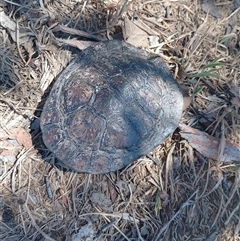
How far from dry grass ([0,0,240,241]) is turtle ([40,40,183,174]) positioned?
188 millimetres

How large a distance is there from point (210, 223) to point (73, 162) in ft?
3.14

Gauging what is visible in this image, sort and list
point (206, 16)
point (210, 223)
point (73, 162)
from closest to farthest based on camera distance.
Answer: point (73, 162) < point (210, 223) < point (206, 16)

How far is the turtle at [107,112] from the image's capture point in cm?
261

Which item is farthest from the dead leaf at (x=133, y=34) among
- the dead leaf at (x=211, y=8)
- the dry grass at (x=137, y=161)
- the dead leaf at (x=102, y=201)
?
the dead leaf at (x=102, y=201)

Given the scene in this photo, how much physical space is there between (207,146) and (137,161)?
1.51 ft

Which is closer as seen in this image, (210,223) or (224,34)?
(210,223)

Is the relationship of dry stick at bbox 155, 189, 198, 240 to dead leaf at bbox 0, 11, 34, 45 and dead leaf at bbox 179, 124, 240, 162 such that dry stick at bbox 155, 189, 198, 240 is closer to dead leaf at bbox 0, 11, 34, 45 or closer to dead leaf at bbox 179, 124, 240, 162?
dead leaf at bbox 179, 124, 240, 162

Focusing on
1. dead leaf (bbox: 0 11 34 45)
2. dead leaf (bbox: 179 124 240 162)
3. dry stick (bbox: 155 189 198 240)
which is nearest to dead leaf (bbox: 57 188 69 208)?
dry stick (bbox: 155 189 198 240)

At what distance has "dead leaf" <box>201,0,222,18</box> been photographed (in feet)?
9.95

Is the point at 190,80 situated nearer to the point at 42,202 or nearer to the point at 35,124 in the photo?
the point at 35,124

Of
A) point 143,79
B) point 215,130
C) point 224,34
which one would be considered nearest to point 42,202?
point 143,79

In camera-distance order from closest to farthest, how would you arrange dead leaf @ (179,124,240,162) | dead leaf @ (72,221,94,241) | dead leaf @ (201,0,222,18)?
dead leaf @ (72,221,94,241) < dead leaf @ (179,124,240,162) < dead leaf @ (201,0,222,18)

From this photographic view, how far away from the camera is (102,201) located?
2.82 metres

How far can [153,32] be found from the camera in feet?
9.73
